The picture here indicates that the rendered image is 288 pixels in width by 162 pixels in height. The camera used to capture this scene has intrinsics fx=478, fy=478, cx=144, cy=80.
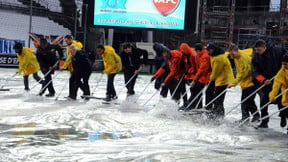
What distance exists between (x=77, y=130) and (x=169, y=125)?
1.58m

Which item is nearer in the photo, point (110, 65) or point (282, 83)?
point (282, 83)

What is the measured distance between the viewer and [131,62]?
1203 centimetres

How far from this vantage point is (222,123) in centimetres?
813

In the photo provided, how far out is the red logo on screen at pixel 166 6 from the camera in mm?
27792

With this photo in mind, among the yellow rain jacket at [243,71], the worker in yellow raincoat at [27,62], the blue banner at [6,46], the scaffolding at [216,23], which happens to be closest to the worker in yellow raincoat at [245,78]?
the yellow rain jacket at [243,71]

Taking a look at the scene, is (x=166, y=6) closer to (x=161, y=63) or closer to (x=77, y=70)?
(x=161, y=63)

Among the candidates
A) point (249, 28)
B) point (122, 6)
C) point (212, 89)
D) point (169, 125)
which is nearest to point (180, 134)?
point (169, 125)

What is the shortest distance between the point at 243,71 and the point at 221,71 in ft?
1.94

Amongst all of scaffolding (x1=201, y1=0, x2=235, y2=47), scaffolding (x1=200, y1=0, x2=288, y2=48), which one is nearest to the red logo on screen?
scaffolding (x1=200, y1=0, x2=288, y2=48)

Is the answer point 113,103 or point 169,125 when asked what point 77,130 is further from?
point 113,103

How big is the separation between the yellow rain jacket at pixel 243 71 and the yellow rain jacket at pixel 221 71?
345 mm

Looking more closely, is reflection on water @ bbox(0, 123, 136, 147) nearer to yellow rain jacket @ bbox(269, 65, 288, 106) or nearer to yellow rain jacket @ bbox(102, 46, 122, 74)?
yellow rain jacket @ bbox(269, 65, 288, 106)

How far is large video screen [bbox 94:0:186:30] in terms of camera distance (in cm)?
2766

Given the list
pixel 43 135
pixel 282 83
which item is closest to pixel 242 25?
pixel 282 83
